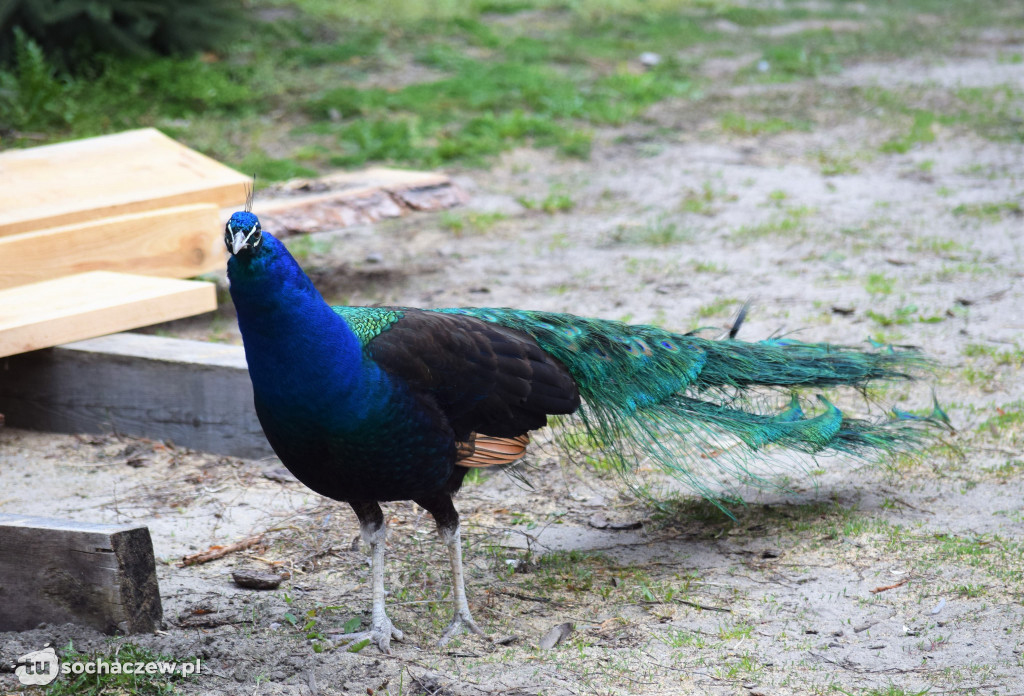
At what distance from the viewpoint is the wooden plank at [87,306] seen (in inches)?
171

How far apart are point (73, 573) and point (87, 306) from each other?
1.99m

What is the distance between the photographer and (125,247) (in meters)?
5.33

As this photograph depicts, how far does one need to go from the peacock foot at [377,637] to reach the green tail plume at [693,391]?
102 centimetres

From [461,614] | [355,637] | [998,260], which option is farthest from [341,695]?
[998,260]

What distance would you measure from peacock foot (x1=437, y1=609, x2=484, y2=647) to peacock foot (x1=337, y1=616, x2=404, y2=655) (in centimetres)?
18

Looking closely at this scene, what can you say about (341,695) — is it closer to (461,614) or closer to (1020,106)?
(461,614)

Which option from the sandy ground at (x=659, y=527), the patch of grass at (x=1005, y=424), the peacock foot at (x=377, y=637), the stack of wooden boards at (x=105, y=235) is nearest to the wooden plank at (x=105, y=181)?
the stack of wooden boards at (x=105, y=235)

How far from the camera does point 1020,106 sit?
9.87m

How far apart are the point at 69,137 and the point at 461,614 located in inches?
261

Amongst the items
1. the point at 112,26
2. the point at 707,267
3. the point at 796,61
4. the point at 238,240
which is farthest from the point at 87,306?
the point at 796,61

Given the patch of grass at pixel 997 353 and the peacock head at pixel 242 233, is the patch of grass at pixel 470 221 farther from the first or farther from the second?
the peacock head at pixel 242 233

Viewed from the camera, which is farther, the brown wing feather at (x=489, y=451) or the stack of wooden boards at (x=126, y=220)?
the stack of wooden boards at (x=126, y=220)

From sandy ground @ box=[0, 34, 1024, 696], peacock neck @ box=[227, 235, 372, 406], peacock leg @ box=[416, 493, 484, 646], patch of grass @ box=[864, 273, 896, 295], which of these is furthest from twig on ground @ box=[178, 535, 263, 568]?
patch of grass @ box=[864, 273, 896, 295]

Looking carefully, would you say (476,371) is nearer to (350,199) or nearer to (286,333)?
(286,333)
